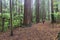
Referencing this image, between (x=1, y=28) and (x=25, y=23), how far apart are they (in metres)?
2.41

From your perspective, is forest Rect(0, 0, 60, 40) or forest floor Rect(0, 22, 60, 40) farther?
forest Rect(0, 0, 60, 40)

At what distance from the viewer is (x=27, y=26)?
12.4 meters

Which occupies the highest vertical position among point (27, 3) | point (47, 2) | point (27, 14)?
point (47, 2)

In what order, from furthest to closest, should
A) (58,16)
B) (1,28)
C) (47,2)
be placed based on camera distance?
1. (47,2)
2. (58,16)
3. (1,28)

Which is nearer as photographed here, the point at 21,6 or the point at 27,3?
the point at 27,3

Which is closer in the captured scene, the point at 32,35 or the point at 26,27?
the point at 32,35

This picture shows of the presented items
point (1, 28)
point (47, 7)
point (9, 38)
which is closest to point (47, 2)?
point (47, 7)

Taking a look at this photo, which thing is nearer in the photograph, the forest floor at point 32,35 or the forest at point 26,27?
the forest floor at point 32,35

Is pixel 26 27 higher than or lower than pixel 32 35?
higher

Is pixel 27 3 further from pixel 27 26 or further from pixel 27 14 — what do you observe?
pixel 27 26

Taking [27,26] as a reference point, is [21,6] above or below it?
above

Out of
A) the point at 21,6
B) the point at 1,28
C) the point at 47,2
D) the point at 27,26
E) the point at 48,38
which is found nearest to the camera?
the point at 48,38

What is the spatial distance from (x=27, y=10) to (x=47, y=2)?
79.9ft

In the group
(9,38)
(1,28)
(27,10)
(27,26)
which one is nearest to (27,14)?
(27,10)
